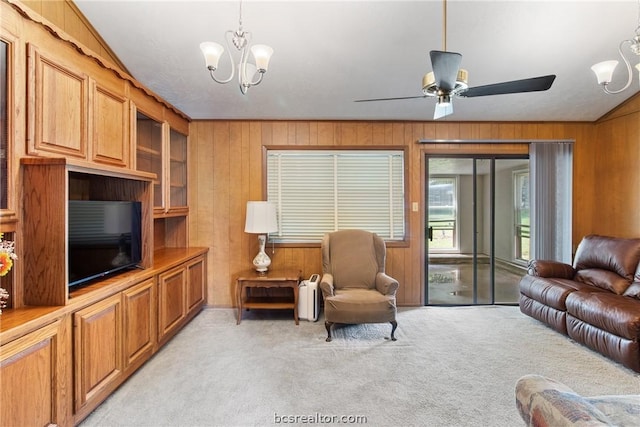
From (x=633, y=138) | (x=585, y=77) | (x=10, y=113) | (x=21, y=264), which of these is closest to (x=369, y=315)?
(x=21, y=264)

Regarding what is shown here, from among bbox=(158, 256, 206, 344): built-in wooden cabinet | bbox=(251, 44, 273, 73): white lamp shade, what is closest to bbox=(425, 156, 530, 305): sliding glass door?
bbox=(251, 44, 273, 73): white lamp shade

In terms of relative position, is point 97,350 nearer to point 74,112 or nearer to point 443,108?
point 74,112

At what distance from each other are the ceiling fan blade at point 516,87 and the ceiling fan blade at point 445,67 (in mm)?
257

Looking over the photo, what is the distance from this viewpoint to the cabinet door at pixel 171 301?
2672 mm

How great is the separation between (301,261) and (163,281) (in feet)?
5.60

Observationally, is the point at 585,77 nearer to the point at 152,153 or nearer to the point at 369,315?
the point at 369,315

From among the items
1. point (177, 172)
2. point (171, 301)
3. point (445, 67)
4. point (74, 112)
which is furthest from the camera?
point (177, 172)

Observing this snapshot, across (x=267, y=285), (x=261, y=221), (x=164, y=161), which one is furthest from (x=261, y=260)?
(x=164, y=161)

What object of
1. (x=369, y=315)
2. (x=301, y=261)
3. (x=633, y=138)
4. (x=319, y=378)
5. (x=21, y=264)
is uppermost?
(x=633, y=138)

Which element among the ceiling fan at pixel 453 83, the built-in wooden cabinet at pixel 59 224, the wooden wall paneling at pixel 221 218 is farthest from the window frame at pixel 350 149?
the ceiling fan at pixel 453 83

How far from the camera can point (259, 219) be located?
343 centimetres

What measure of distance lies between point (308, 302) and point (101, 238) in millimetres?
2092

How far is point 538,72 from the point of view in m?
3.05

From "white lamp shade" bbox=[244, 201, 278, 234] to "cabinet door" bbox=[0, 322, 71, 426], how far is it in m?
1.97
